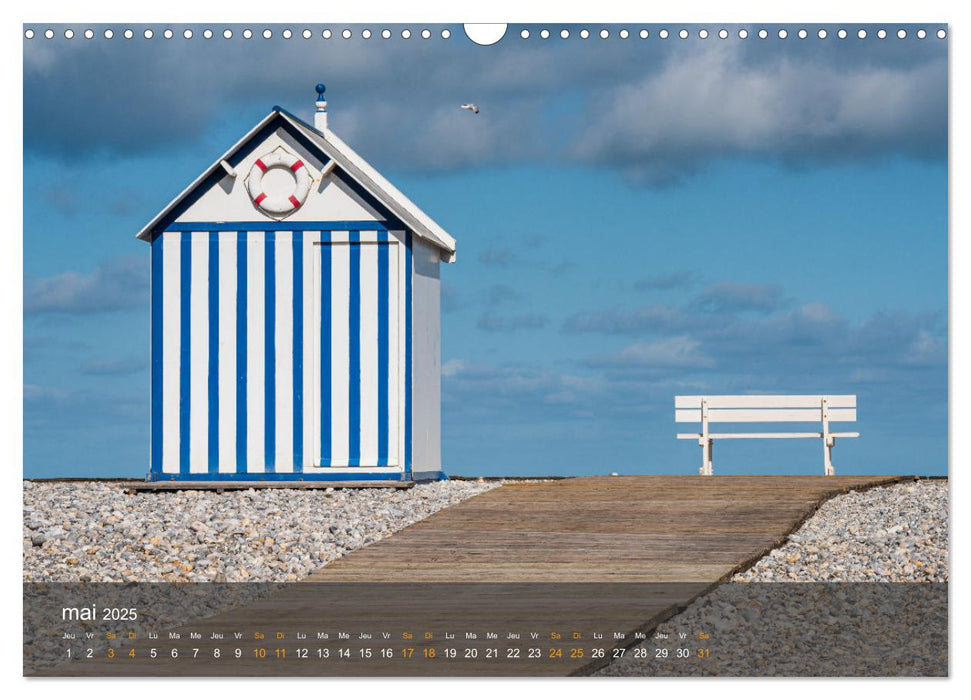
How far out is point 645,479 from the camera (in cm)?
1106

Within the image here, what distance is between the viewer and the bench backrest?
34.7 feet

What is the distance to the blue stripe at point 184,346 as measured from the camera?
1067cm

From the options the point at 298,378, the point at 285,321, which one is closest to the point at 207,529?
the point at 298,378

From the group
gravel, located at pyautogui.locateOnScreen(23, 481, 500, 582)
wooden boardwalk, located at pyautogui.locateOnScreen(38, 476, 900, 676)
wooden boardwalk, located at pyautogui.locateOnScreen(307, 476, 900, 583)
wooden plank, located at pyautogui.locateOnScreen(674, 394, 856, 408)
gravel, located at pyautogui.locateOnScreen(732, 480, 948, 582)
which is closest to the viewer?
wooden boardwalk, located at pyautogui.locateOnScreen(38, 476, 900, 676)

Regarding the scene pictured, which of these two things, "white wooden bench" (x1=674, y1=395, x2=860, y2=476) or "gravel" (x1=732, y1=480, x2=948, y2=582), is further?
"white wooden bench" (x1=674, y1=395, x2=860, y2=476)

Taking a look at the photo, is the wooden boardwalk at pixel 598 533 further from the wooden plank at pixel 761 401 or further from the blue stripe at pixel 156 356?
the blue stripe at pixel 156 356

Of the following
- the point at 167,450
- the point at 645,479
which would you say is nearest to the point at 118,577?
the point at 167,450

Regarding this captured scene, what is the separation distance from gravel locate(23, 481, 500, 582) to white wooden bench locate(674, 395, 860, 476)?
2.18 metres

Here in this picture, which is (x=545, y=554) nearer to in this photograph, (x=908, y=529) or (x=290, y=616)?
(x=290, y=616)

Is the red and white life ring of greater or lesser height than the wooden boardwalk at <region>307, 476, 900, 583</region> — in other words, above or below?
above

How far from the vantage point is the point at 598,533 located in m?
8.26

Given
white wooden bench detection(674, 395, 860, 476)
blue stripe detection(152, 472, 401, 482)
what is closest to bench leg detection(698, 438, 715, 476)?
white wooden bench detection(674, 395, 860, 476)

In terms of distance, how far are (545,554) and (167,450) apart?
4399 millimetres

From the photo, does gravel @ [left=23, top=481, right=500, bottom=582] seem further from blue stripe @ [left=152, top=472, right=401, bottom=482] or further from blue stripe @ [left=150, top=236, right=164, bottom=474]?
blue stripe @ [left=150, top=236, right=164, bottom=474]
